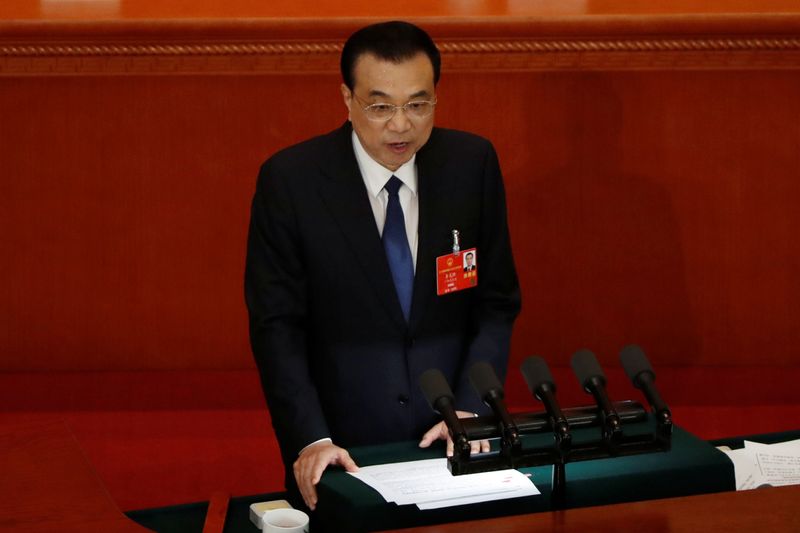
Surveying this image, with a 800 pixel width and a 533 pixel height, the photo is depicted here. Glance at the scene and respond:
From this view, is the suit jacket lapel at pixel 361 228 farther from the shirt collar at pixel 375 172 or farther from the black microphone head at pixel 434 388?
the black microphone head at pixel 434 388

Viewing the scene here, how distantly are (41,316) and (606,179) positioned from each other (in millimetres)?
1599

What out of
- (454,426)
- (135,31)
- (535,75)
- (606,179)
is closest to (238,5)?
(135,31)

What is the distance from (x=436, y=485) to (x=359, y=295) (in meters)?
0.45

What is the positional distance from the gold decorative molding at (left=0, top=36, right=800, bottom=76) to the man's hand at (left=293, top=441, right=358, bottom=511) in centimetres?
156

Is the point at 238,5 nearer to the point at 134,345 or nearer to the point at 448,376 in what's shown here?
the point at 134,345

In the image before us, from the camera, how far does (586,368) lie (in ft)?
5.41

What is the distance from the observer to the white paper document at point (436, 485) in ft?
5.78

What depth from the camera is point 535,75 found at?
3.27m

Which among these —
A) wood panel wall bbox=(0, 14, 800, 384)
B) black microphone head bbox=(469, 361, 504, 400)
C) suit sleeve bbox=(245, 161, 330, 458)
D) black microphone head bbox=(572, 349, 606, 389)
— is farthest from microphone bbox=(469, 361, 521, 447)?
wood panel wall bbox=(0, 14, 800, 384)

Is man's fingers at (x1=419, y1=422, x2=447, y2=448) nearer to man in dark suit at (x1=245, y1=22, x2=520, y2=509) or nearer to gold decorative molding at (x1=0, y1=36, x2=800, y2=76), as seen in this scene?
man in dark suit at (x1=245, y1=22, x2=520, y2=509)

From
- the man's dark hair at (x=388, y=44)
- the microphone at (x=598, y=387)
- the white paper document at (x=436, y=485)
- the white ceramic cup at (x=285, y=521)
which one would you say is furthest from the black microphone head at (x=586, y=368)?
the man's dark hair at (x=388, y=44)

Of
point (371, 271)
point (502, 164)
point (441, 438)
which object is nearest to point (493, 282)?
point (371, 271)

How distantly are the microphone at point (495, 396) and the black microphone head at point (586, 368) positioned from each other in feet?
0.39

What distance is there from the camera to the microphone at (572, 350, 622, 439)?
165cm
